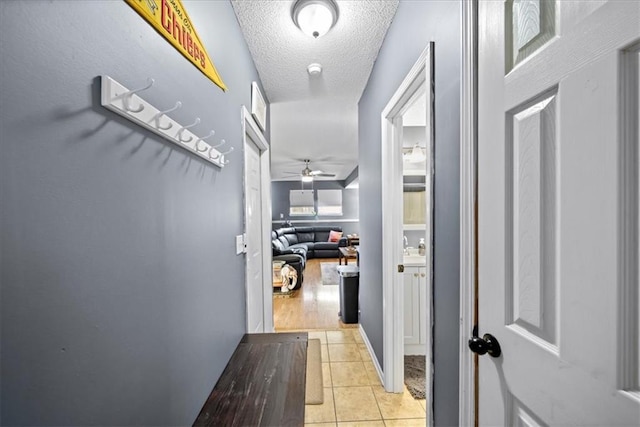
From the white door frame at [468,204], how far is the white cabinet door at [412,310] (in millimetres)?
1503

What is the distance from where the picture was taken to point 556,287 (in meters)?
0.61

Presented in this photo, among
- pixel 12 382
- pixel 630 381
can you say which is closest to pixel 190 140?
pixel 12 382

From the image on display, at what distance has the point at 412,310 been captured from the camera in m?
2.42

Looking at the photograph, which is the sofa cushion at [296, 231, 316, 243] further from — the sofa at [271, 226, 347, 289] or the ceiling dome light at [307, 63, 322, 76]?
the ceiling dome light at [307, 63, 322, 76]

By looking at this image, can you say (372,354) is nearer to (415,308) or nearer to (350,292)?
(415,308)

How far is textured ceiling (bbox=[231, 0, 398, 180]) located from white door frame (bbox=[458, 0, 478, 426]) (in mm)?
917

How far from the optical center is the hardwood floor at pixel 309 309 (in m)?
3.24

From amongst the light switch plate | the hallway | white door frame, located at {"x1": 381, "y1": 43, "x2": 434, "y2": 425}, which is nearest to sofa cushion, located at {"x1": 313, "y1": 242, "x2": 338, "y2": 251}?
the hallway

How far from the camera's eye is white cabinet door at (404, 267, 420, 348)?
2.41 metres

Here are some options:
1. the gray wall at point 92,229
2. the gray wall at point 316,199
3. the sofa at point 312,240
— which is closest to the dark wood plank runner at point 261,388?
the gray wall at point 92,229

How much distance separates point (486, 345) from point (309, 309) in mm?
3199

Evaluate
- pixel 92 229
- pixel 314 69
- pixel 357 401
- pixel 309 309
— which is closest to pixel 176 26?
pixel 92 229

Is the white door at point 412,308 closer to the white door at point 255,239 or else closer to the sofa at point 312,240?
the white door at point 255,239

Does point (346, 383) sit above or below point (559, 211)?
below
